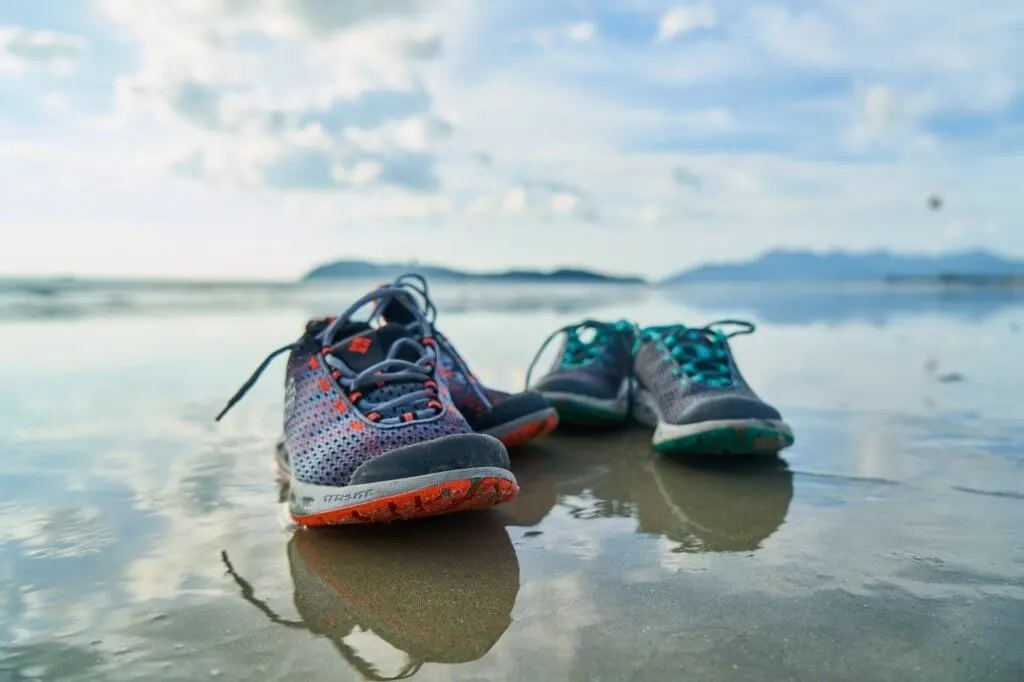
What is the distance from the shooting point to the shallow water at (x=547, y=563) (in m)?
1.27

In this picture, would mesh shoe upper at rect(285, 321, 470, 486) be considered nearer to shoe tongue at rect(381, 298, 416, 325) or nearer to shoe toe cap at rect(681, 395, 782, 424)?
shoe tongue at rect(381, 298, 416, 325)

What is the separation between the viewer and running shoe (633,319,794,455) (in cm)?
245

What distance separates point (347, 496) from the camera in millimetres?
1795

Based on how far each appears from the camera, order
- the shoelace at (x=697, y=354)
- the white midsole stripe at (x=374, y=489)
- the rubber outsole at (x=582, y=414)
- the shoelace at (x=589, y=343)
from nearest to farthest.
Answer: the white midsole stripe at (x=374, y=489) < the shoelace at (x=697, y=354) < the rubber outsole at (x=582, y=414) < the shoelace at (x=589, y=343)

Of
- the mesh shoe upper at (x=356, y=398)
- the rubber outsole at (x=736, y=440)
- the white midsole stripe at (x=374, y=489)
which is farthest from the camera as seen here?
the rubber outsole at (x=736, y=440)

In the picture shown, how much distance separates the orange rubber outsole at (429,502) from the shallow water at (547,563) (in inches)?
2.5

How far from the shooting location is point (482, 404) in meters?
2.58

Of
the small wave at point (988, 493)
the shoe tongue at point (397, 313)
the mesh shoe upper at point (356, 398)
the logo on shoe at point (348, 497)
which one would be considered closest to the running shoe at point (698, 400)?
the small wave at point (988, 493)

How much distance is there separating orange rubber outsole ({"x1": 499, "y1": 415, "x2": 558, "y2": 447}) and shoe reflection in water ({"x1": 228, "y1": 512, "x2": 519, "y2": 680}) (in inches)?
22.0

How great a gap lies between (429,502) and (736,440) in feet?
3.68

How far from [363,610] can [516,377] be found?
298cm

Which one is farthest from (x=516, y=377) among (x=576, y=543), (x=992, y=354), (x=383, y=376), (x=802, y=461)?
(x=992, y=354)

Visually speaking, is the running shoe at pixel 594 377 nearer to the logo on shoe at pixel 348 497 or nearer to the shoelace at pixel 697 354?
the shoelace at pixel 697 354

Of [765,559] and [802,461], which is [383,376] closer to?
[765,559]
